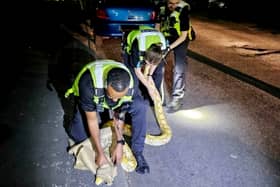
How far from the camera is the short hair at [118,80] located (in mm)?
2498

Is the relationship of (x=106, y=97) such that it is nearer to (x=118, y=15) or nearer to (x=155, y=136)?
(x=155, y=136)

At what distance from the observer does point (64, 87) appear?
5.61m

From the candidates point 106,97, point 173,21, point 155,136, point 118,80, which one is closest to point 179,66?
point 173,21

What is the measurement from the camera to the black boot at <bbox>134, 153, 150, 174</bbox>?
3.25m

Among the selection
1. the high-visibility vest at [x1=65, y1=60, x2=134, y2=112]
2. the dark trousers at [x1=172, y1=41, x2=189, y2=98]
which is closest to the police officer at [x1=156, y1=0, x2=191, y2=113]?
the dark trousers at [x1=172, y1=41, x2=189, y2=98]

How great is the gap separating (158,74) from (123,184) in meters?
1.93

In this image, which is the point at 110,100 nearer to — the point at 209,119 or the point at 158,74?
the point at 158,74

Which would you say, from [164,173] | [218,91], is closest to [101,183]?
[164,173]

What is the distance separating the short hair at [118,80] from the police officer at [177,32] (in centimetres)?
205

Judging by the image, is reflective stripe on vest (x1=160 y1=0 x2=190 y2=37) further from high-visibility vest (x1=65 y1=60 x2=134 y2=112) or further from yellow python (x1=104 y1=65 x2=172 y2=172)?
high-visibility vest (x1=65 y1=60 x2=134 y2=112)

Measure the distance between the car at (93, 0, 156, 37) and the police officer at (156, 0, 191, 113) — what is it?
354 centimetres

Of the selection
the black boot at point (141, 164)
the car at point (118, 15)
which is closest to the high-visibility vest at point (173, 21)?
the black boot at point (141, 164)

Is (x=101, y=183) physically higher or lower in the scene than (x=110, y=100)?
lower

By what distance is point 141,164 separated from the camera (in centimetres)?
329
